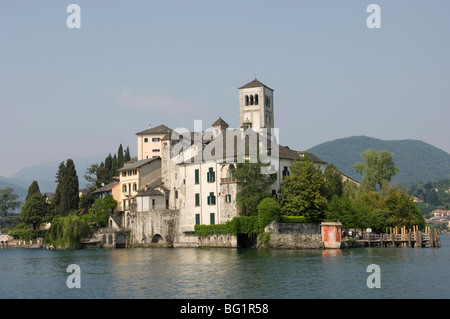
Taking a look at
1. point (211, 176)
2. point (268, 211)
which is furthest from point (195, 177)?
point (268, 211)

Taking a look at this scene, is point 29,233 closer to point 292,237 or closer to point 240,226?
point 240,226

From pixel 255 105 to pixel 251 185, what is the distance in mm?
24014

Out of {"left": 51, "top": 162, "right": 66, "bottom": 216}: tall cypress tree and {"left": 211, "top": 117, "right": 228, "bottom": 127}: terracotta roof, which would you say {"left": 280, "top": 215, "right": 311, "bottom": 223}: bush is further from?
{"left": 51, "top": 162, "right": 66, "bottom": 216}: tall cypress tree

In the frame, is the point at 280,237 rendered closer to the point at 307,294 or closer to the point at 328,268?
the point at 328,268

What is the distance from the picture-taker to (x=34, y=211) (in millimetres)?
100062

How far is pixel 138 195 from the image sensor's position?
259 ft

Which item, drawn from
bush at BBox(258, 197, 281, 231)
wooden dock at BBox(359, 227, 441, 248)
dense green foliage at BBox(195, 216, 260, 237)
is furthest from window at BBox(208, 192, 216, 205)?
wooden dock at BBox(359, 227, 441, 248)

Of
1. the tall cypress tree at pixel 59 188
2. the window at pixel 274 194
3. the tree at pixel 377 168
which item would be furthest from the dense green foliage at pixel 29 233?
the tree at pixel 377 168

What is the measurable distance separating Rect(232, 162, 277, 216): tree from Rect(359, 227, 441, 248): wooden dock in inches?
464

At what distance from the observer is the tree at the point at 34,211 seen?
100062 mm

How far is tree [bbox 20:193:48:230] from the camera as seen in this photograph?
328 ft
